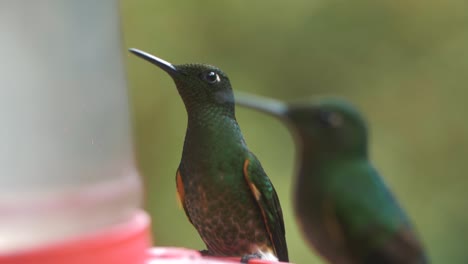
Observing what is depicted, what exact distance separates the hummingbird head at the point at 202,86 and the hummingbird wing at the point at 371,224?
42 cm

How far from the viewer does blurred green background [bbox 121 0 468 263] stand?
4074 mm

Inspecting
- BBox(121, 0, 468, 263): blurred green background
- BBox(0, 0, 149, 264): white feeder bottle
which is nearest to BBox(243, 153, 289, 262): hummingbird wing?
BBox(0, 0, 149, 264): white feeder bottle

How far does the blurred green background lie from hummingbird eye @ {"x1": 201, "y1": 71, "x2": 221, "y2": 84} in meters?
1.90

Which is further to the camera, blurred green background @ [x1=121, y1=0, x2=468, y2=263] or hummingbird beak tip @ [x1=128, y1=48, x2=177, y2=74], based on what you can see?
blurred green background @ [x1=121, y1=0, x2=468, y2=263]

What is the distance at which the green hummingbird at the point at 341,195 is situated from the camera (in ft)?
4.05

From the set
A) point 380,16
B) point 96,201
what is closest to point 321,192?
point 96,201

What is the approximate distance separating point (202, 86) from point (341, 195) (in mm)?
454

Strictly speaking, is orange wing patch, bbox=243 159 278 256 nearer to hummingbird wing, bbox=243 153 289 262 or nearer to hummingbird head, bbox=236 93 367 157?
hummingbird wing, bbox=243 153 289 262

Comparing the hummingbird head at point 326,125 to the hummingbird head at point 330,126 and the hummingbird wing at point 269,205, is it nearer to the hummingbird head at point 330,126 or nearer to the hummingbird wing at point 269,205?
the hummingbird head at point 330,126

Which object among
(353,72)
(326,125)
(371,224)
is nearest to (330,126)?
(326,125)

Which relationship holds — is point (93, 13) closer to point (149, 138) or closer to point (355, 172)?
point (355, 172)

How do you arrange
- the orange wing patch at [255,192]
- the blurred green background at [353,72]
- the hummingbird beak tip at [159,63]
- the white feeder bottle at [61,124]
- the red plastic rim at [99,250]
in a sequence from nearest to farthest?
the red plastic rim at [99,250], the white feeder bottle at [61,124], the hummingbird beak tip at [159,63], the orange wing patch at [255,192], the blurred green background at [353,72]

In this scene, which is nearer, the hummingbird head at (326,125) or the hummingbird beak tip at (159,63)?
the hummingbird head at (326,125)

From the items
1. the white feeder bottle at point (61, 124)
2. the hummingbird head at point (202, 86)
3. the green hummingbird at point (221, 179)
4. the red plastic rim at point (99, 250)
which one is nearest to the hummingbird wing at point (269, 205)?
the green hummingbird at point (221, 179)
